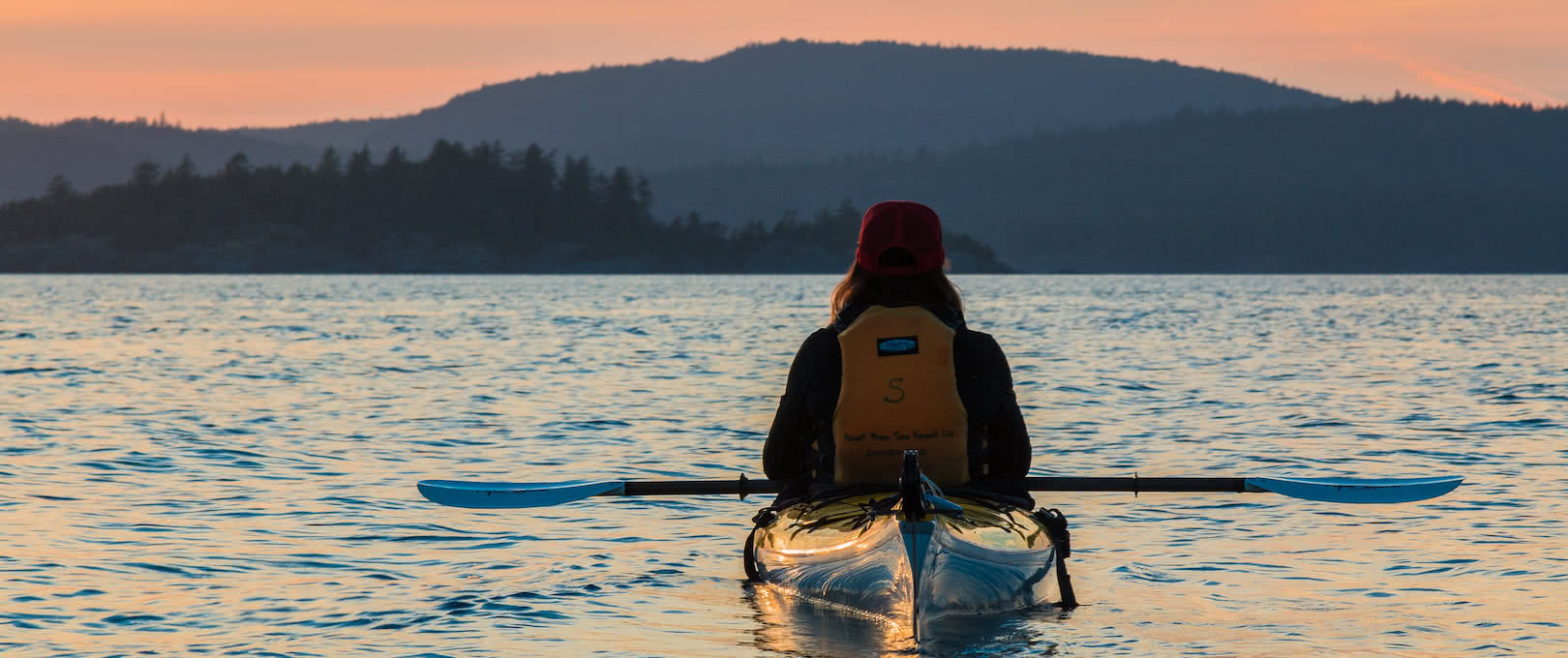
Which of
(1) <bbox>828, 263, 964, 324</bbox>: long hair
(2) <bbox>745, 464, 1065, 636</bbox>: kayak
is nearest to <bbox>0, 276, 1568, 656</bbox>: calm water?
(2) <bbox>745, 464, 1065, 636</bbox>: kayak

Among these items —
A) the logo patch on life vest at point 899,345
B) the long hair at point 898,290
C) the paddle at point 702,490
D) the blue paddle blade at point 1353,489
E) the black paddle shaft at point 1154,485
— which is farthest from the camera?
the blue paddle blade at point 1353,489

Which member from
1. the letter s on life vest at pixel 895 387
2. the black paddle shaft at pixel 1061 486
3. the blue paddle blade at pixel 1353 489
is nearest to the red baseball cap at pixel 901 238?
the letter s on life vest at pixel 895 387

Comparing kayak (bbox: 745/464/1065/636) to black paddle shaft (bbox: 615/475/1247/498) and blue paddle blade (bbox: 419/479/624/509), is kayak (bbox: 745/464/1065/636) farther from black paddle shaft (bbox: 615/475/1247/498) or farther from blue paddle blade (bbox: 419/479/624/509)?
blue paddle blade (bbox: 419/479/624/509)

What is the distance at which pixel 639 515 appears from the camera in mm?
14062

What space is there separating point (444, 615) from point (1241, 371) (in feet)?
88.3

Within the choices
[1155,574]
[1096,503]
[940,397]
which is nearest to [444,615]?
[940,397]

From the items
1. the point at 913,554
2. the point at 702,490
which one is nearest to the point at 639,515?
the point at 702,490

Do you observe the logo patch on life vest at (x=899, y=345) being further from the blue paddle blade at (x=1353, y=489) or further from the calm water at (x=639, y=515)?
the blue paddle blade at (x=1353, y=489)

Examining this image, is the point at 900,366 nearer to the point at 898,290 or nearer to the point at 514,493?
the point at 898,290

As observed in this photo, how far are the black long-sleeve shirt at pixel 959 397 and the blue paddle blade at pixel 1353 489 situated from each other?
2215 mm

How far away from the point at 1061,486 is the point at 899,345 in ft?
5.74

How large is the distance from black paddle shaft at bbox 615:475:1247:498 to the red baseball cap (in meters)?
1.56

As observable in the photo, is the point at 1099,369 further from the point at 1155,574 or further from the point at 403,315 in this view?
the point at 403,315

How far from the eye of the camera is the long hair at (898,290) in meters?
8.77
